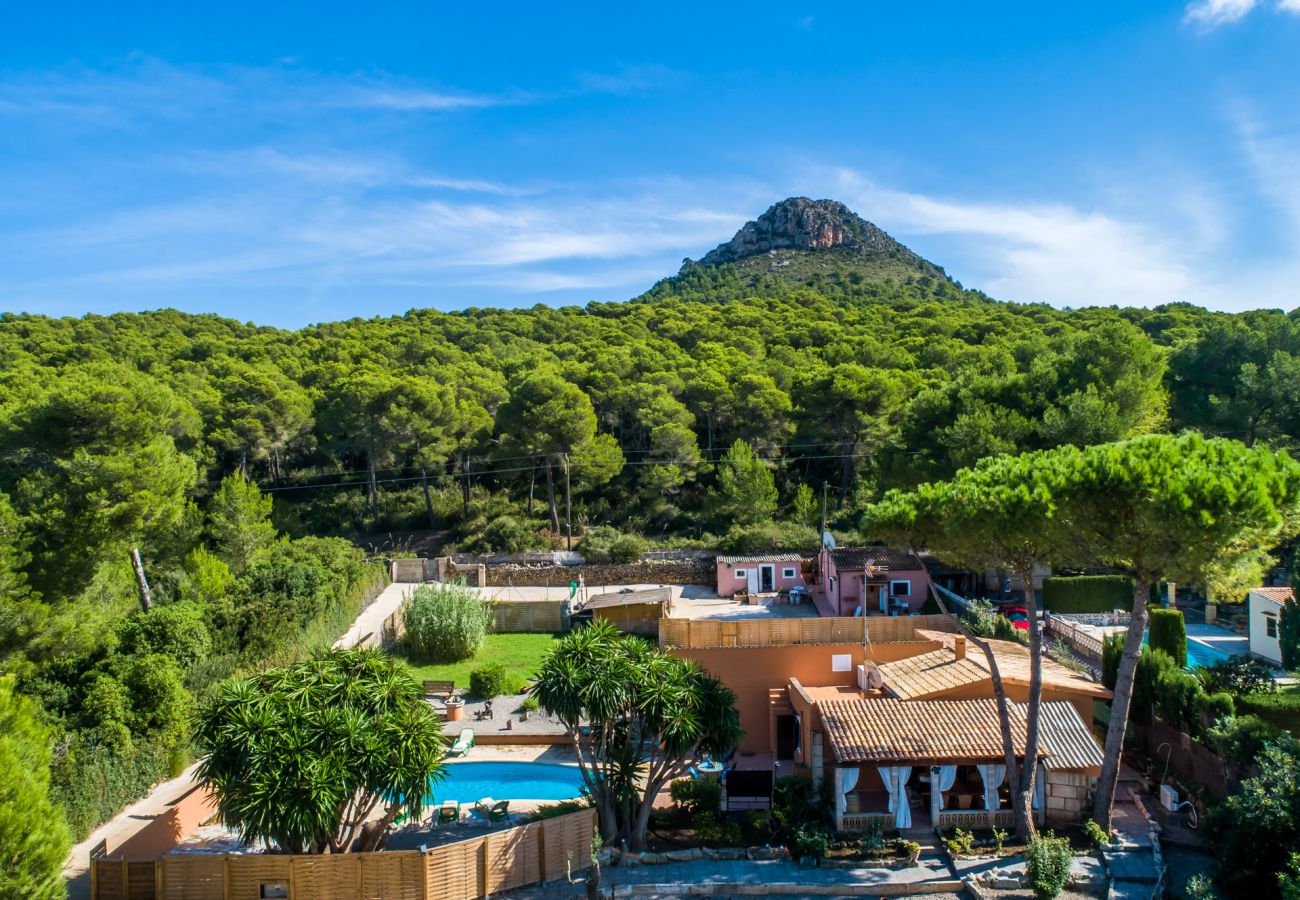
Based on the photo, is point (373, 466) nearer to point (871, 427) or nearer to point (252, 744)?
point (871, 427)

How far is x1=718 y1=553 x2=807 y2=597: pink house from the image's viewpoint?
1018 inches

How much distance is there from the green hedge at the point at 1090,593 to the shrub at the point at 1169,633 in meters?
6.87

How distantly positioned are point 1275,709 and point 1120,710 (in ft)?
8.96

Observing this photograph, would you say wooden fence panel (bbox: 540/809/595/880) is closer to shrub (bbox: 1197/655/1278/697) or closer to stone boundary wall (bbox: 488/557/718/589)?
shrub (bbox: 1197/655/1278/697)

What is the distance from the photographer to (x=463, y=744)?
48.2ft

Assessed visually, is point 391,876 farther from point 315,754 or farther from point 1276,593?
point 1276,593

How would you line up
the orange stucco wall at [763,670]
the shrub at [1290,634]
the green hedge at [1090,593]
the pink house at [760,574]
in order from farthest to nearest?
the pink house at [760,574] → the green hedge at [1090,593] → the shrub at [1290,634] → the orange stucco wall at [763,670]

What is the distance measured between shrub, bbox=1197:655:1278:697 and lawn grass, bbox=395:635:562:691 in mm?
12270

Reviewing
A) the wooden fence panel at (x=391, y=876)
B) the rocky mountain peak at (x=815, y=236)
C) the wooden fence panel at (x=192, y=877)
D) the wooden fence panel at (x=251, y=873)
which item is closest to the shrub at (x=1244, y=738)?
the wooden fence panel at (x=391, y=876)

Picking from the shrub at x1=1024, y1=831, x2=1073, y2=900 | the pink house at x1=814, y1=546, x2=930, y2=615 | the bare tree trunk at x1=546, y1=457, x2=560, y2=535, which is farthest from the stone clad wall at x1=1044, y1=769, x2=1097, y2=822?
the bare tree trunk at x1=546, y1=457, x2=560, y2=535

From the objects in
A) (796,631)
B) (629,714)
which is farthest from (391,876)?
(796,631)

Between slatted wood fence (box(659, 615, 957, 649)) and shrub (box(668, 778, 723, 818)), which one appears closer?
shrub (box(668, 778, 723, 818))

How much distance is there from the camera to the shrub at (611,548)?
28594mm

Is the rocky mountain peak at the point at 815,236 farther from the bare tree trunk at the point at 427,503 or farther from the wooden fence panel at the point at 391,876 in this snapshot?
the wooden fence panel at the point at 391,876
